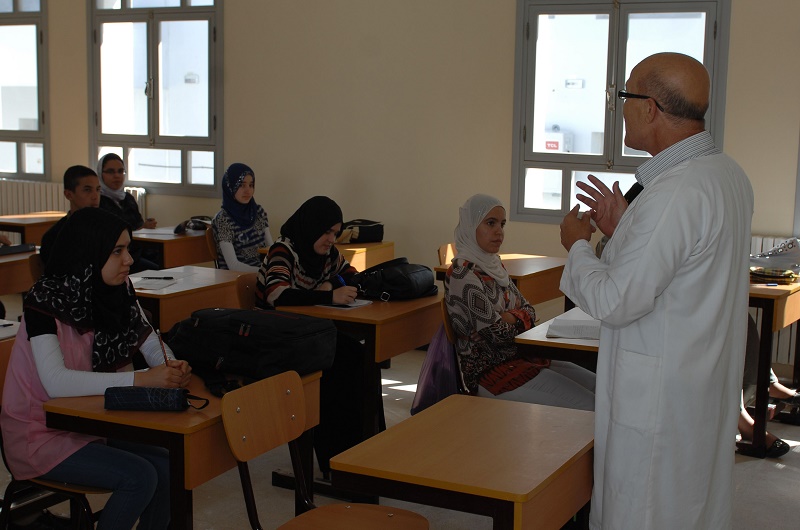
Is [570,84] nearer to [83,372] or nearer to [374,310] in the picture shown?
[374,310]

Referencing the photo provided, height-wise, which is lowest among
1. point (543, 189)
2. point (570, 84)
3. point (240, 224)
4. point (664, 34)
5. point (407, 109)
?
point (240, 224)

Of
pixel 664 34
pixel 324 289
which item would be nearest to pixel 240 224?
pixel 324 289

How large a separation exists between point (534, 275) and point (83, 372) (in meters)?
2.93

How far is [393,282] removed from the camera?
13.2ft

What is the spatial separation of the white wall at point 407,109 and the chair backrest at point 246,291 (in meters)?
2.57

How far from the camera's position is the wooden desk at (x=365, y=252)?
5.75 metres

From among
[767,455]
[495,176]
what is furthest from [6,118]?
[767,455]

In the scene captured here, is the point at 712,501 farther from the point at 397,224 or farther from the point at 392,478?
the point at 397,224

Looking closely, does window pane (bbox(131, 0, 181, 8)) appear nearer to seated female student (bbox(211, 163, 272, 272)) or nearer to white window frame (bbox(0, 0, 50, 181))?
white window frame (bbox(0, 0, 50, 181))

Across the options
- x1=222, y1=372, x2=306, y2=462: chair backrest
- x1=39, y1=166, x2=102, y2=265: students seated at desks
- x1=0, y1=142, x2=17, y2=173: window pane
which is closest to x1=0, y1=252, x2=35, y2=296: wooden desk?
x1=39, y1=166, x2=102, y2=265: students seated at desks

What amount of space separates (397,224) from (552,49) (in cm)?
162

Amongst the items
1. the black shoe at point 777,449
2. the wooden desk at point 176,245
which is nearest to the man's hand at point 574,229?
the black shoe at point 777,449

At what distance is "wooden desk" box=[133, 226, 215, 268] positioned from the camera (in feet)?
19.8

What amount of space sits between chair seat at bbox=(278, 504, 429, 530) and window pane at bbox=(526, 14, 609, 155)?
13.2 feet
